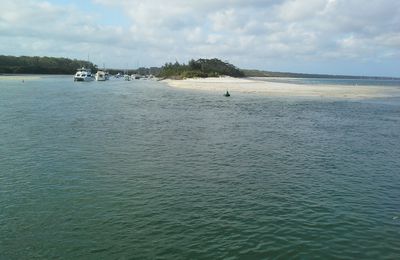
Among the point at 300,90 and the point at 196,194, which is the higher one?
the point at 300,90

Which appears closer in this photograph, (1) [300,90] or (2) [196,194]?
(2) [196,194]

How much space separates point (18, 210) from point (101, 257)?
20.0ft

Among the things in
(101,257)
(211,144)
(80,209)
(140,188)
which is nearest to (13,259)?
(101,257)

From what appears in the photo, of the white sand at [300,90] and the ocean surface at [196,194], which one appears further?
the white sand at [300,90]

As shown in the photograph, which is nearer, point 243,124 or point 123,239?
point 123,239

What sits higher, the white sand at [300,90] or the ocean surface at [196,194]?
the white sand at [300,90]

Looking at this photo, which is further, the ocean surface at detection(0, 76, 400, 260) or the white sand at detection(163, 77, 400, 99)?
the white sand at detection(163, 77, 400, 99)

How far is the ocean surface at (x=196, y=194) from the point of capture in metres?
14.8

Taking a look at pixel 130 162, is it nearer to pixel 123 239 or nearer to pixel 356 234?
pixel 123 239

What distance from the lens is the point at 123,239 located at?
1505 cm

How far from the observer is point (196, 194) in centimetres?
2012

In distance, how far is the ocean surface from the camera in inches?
581

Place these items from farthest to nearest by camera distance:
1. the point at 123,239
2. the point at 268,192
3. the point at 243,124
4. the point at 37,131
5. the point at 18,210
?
the point at 243,124 → the point at 37,131 → the point at 268,192 → the point at 18,210 → the point at 123,239

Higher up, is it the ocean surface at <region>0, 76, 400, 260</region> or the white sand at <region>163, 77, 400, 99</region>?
the white sand at <region>163, 77, 400, 99</region>
